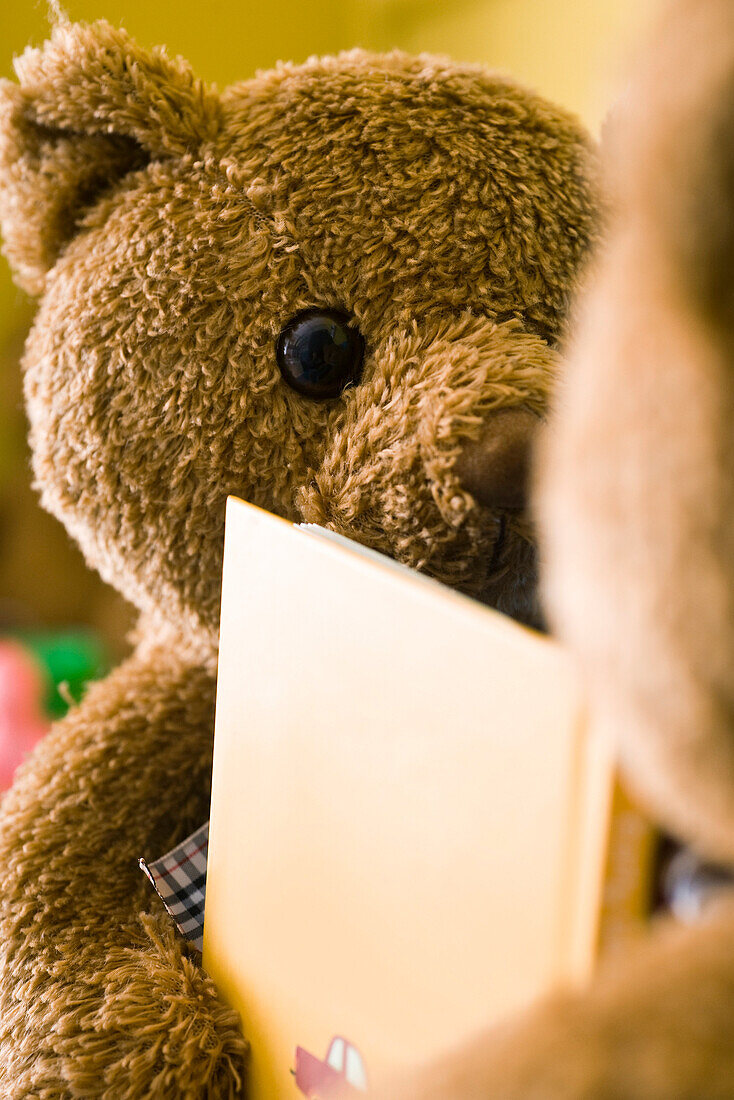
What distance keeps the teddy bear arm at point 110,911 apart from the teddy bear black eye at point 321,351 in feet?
0.70

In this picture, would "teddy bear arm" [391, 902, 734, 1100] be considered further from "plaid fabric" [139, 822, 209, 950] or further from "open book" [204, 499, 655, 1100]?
"plaid fabric" [139, 822, 209, 950]

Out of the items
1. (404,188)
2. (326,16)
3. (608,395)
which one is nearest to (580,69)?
(326,16)

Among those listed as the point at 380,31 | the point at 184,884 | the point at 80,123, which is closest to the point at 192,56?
the point at 80,123

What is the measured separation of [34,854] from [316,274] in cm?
36

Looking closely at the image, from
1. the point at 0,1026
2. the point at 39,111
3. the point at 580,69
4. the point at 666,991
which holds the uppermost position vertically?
the point at 580,69

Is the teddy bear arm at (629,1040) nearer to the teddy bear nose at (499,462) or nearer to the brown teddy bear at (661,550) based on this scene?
the brown teddy bear at (661,550)

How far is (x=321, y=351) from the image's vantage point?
52 cm

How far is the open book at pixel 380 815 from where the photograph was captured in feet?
0.94

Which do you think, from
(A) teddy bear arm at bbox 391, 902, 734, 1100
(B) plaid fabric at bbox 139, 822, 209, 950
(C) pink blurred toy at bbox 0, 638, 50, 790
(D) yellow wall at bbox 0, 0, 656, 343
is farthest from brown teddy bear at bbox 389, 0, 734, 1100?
(C) pink blurred toy at bbox 0, 638, 50, 790

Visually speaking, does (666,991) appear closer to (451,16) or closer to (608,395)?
(608,395)

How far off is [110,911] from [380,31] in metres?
1.12

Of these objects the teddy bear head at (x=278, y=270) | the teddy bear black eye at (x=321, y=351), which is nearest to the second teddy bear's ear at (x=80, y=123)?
the teddy bear head at (x=278, y=270)

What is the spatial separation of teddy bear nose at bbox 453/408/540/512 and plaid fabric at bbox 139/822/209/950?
26cm

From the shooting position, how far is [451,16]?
113cm
